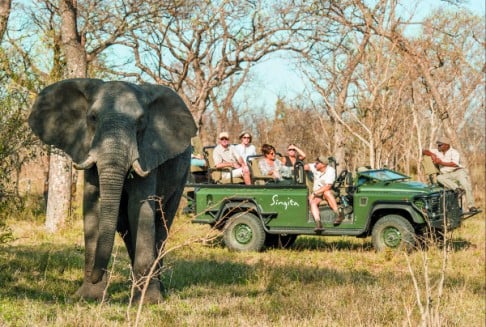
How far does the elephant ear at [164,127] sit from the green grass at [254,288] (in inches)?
33.5

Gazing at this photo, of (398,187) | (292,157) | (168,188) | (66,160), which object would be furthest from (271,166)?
(168,188)

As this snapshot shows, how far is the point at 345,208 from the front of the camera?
14.2 m

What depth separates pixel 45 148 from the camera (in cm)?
1044

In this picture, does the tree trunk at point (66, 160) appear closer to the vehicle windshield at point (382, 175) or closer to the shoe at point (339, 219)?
the shoe at point (339, 219)

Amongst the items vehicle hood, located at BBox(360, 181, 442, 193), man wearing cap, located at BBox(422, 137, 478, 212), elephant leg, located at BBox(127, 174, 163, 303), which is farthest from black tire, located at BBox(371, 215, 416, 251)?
elephant leg, located at BBox(127, 174, 163, 303)

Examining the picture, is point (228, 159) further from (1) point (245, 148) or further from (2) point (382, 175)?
(2) point (382, 175)

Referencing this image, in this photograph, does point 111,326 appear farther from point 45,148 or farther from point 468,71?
point 468,71

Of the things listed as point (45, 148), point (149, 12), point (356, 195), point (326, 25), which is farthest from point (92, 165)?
point (326, 25)

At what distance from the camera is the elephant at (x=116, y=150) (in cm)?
793

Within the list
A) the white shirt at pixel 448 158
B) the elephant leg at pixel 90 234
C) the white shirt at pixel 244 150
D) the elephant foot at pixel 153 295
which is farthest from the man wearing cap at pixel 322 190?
the elephant leg at pixel 90 234

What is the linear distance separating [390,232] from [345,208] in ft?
2.87

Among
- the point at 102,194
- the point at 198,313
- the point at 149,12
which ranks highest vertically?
the point at 149,12

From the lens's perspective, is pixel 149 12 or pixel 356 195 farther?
pixel 149 12

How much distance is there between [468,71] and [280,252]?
19.2m
